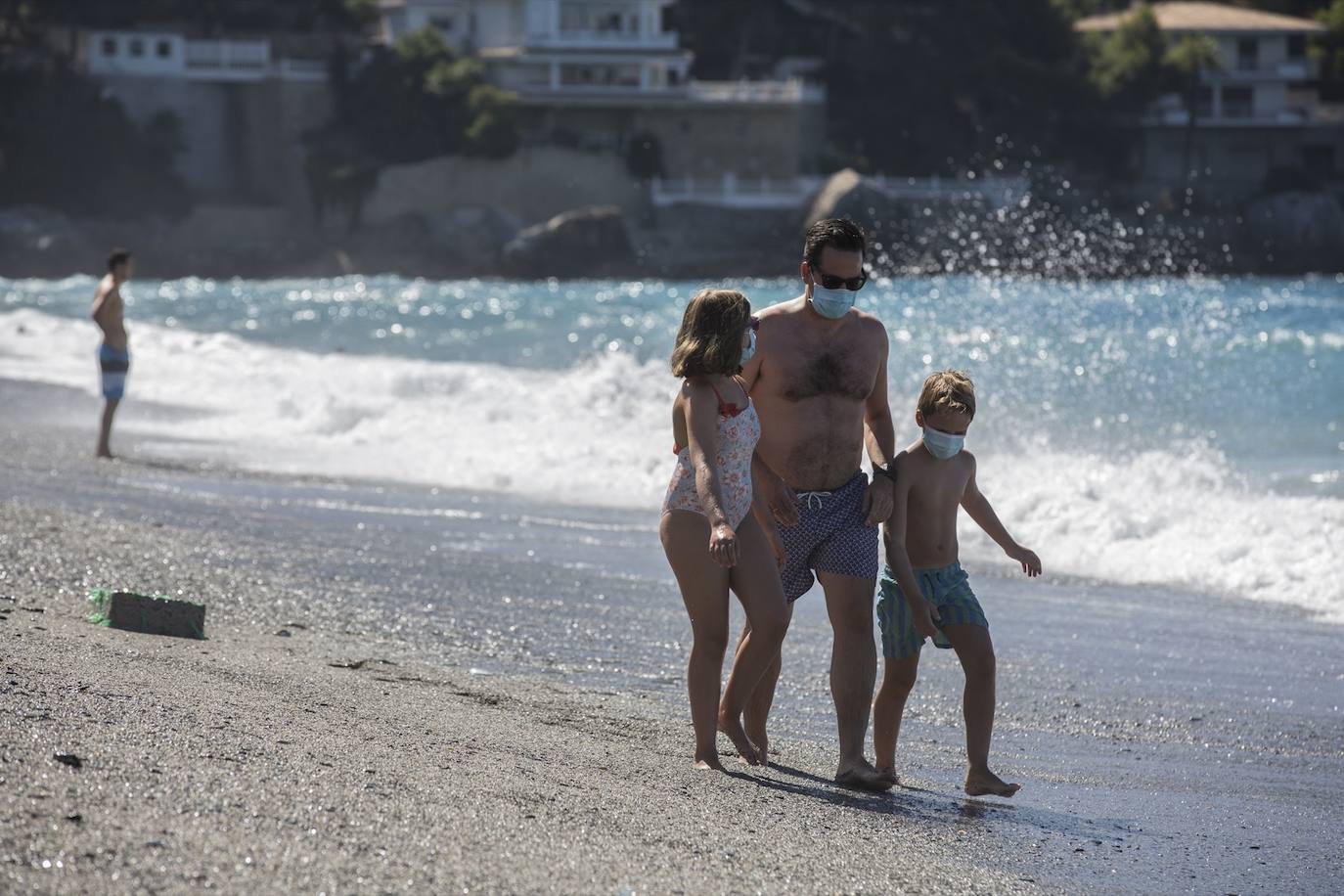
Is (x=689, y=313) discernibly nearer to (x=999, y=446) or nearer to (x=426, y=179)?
(x=999, y=446)

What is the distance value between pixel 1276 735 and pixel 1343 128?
61.9 m

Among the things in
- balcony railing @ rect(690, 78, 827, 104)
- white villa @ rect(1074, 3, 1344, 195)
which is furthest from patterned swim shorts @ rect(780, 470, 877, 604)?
white villa @ rect(1074, 3, 1344, 195)

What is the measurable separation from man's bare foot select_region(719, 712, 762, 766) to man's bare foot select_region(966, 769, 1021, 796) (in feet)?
2.16

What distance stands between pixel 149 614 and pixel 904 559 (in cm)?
289

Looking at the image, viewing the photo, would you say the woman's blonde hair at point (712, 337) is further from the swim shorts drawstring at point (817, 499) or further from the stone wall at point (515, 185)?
the stone wall at point (515, 185)

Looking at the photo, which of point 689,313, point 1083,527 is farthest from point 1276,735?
point 1083,527

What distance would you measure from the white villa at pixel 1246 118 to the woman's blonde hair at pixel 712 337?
197ft

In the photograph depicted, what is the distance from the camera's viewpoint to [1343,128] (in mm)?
62375

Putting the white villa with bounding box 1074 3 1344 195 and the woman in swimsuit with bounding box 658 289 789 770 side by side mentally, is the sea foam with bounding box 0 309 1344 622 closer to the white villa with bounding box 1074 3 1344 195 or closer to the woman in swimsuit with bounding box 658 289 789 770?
the woman in swimsuit with bounding box 658 289 789 770

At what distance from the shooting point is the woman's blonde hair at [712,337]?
5.02 metres

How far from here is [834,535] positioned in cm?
533

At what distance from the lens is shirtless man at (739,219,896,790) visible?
5.29m

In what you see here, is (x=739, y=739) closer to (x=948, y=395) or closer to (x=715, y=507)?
(x=715, y=507)

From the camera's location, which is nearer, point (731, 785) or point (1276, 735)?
point (731, 785)
